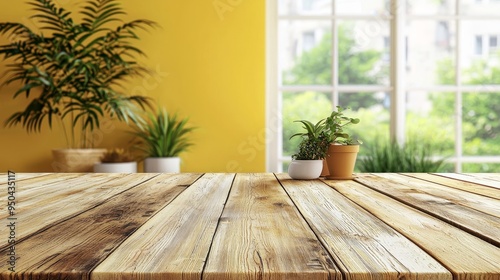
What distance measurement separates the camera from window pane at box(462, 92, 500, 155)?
18.0 feet

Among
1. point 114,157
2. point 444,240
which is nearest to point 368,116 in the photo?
point 114,157

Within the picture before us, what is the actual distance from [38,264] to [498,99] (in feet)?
21.6

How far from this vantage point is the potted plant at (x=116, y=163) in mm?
3516

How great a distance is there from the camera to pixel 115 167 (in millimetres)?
3535

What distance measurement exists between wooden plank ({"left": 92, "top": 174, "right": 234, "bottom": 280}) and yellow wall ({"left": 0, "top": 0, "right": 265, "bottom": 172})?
285 cm

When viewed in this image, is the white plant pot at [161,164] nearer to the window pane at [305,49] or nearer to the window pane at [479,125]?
the window pane at [305,49]

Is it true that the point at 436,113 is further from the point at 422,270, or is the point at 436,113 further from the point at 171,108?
the point at 422,270

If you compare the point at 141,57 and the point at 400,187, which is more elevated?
the point at 141,57

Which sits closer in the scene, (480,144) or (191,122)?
(191,122)

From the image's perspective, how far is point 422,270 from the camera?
638mm

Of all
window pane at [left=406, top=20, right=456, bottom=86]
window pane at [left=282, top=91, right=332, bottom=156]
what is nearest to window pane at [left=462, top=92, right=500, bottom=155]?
window pane at [left=406, top=20, right=456, bottom=86]

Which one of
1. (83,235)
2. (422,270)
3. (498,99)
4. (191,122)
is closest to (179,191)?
(83,235)

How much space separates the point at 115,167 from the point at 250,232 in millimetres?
2815

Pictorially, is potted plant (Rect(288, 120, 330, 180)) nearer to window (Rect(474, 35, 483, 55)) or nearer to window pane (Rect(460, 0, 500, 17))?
window pane (Rect(460, 0, 500, 17))
